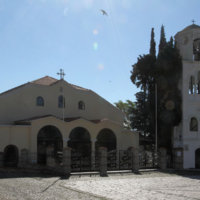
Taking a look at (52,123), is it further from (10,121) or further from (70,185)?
(70,185)

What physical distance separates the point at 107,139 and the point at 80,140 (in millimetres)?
2814

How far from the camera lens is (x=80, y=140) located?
91.2ft

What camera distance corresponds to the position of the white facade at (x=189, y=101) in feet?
92.7

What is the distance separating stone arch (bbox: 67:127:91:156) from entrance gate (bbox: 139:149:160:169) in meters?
5.44

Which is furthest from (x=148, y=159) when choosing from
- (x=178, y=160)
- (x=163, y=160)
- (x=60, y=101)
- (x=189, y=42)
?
(x=189, y=42)

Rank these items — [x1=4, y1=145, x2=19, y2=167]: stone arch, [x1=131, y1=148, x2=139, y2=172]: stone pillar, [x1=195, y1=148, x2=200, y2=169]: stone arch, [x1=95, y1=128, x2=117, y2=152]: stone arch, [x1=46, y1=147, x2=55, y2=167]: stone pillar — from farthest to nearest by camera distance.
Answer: [x1=95, y1=128, x2=117, y2=152]: stone arch
[x1=195, y1=148, x2=200, y2=169]: stone arch
[x1=4, y1=145, x2=19, y2=167]: stone arch
[x1=131, y1=148, x2=139, y2=172]: stone pillar
[x1=46, y1=147, x2=55, y2=167]: stone pillar

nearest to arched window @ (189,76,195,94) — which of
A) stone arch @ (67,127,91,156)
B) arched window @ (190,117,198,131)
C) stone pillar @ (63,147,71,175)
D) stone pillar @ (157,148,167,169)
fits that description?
arched window @ (190,117,198,131)

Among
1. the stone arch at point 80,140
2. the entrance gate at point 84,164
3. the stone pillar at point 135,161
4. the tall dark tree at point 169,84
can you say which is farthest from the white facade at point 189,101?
the entrance gate at point 84,164

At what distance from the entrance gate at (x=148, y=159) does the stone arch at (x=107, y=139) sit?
5.01 metres

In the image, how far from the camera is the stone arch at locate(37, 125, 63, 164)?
25.4 meters

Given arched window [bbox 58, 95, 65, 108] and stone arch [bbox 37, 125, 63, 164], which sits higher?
arched window [bbox 58, 95, 65, 108]

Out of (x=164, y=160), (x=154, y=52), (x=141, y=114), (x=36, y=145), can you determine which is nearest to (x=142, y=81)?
(x=154, y=52)

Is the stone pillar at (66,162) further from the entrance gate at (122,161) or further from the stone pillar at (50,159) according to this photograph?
the entrance gate at (122,161)

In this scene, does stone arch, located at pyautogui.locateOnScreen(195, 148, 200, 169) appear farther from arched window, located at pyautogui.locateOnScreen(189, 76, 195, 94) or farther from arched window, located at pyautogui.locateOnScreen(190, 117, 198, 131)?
arched window, located at pyautogui.locateOnScreen(189, 76, 195, 94)
